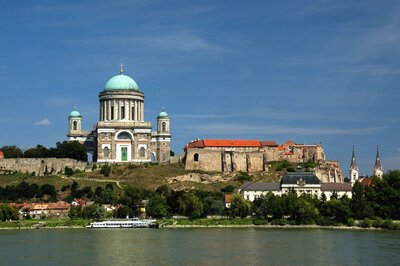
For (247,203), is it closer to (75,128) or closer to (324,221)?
(324,221)

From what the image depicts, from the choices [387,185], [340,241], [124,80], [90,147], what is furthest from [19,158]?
[340,241]

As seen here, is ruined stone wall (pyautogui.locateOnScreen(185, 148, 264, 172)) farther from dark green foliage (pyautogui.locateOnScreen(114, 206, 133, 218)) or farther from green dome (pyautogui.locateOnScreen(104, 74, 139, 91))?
dark green foliage (pyautogui.locateOnScreen(114, 206, 133, 218))

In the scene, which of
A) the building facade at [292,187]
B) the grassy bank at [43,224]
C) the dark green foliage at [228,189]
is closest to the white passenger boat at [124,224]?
the grassy bank at [43,224]

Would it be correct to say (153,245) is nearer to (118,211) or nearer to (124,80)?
(118,211)

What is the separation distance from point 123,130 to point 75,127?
331 inches

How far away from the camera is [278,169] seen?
8794 centimetres

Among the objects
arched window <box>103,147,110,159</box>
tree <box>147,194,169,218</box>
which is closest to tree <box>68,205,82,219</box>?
tree <box>147,194,169,218</box>

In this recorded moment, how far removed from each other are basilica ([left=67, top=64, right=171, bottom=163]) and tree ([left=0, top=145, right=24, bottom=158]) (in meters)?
6.13

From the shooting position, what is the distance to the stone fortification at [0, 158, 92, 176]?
8612 centimetres

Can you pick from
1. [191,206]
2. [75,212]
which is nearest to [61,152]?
[75,212]

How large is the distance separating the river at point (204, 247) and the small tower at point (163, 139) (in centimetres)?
3289

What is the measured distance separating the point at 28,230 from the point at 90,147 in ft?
102

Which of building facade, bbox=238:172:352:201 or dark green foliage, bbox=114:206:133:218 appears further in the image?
building facade, bbox=238:172:352:201

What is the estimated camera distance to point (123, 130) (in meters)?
90.3
